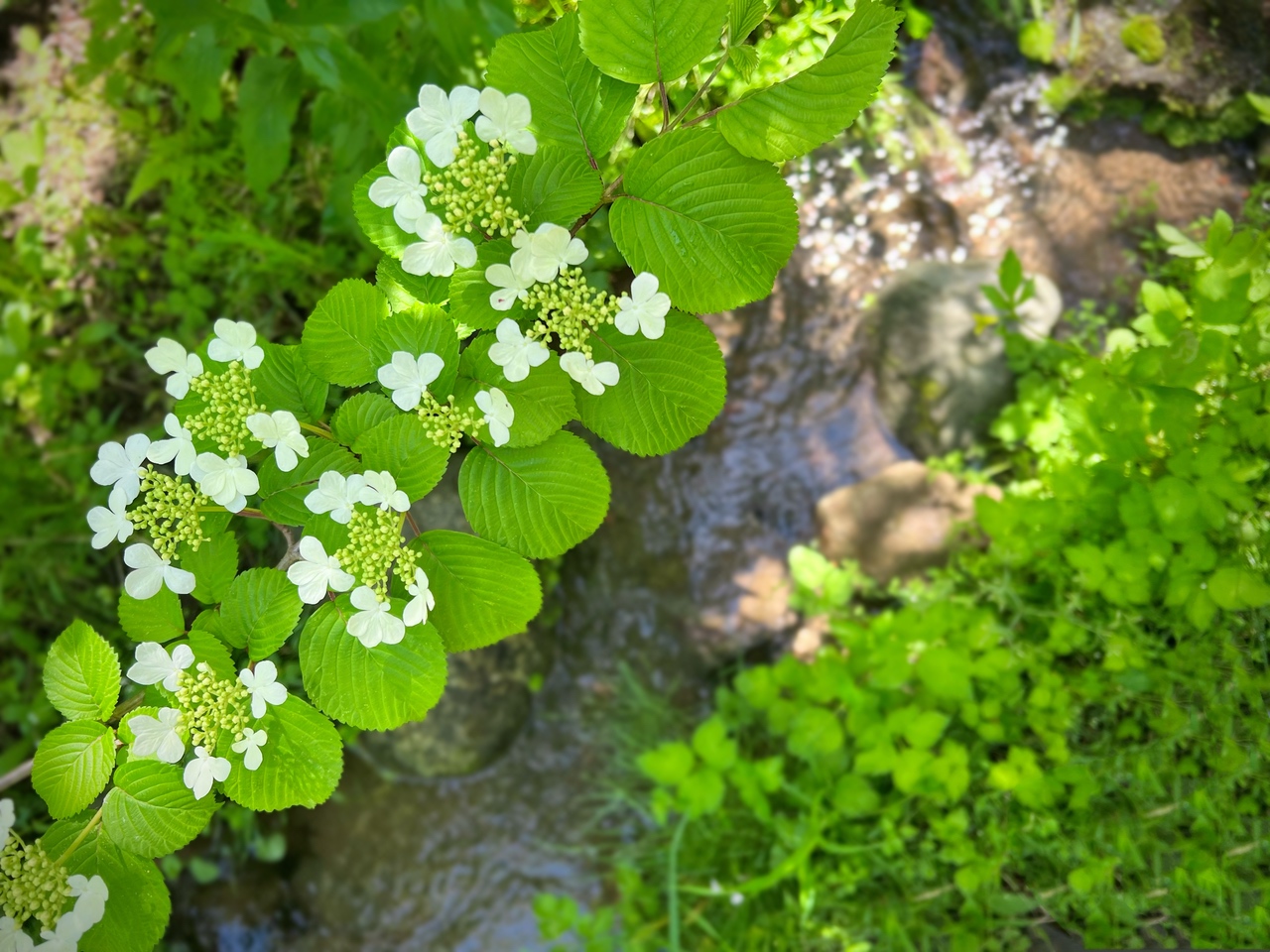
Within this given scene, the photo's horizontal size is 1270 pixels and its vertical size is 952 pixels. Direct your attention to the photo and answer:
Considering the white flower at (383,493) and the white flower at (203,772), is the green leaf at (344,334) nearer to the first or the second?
the white flower at (383,493)

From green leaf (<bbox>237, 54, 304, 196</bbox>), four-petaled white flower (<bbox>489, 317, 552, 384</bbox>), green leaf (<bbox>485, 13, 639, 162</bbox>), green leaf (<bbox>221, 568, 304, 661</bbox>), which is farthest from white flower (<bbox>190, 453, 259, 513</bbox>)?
green leaf (<bbox>237, 54, 304, 196</bbox>)

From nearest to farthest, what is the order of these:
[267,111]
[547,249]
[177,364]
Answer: [547,249] → [177,364] → [267,111]

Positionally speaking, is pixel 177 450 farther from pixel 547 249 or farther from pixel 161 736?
pixel 547 249

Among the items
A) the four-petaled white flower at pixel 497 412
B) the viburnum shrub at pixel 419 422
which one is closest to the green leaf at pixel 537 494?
the viburnum shrub at pixel 419 422

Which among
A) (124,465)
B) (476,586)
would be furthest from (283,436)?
(476,586)

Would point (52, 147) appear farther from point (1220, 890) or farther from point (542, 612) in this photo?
point (1220, 890)

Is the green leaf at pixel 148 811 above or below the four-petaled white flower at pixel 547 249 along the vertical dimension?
below

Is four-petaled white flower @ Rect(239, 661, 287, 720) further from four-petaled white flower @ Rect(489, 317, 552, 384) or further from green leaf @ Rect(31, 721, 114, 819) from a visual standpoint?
four-petaled white flower @ Rect(489, 317, 552, 384)
